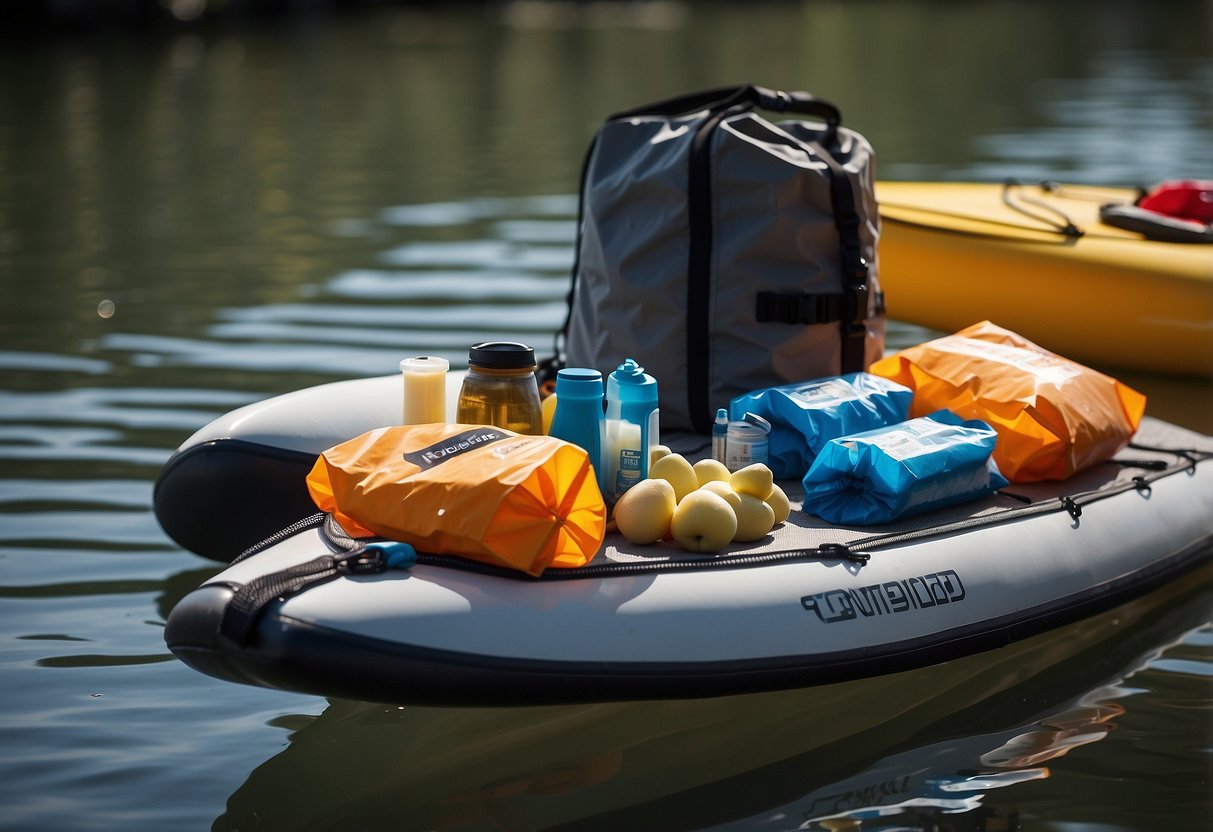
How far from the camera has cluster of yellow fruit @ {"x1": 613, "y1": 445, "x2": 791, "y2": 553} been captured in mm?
2791

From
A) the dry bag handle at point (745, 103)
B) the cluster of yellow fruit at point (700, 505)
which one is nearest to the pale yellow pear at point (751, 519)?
the cluster of yellow fruit at point (700, 505)

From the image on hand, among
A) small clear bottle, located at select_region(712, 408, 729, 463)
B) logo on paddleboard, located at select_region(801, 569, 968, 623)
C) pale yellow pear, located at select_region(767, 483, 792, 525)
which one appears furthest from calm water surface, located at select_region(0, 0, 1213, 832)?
small clear bottle, located at select_region(712, 408, 729, 463)

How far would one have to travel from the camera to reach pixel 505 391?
9.66 feet

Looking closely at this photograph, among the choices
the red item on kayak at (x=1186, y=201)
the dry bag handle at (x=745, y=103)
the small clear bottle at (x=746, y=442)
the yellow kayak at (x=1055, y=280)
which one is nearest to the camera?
the small clear bottle at (x=746, y=442)

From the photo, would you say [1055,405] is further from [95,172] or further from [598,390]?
[95,172]

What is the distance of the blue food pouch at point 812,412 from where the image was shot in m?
3.24

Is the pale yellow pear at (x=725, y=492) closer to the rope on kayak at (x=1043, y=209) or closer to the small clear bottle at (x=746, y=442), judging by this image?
the small clear bottle at (x=746, y=442)

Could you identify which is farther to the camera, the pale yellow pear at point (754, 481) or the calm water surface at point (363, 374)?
the pale yellow pear at point (754, 481)

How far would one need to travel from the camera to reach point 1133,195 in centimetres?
583

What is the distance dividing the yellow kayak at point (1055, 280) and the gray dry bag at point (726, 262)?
153cm

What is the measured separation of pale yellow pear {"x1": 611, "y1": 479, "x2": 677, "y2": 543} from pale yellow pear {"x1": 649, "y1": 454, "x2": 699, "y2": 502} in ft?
0.27

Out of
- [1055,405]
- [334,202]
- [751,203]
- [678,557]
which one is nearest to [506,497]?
[678,557]

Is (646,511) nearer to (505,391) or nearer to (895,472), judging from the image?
(505,391)

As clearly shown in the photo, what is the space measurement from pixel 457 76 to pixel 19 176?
9.45m
